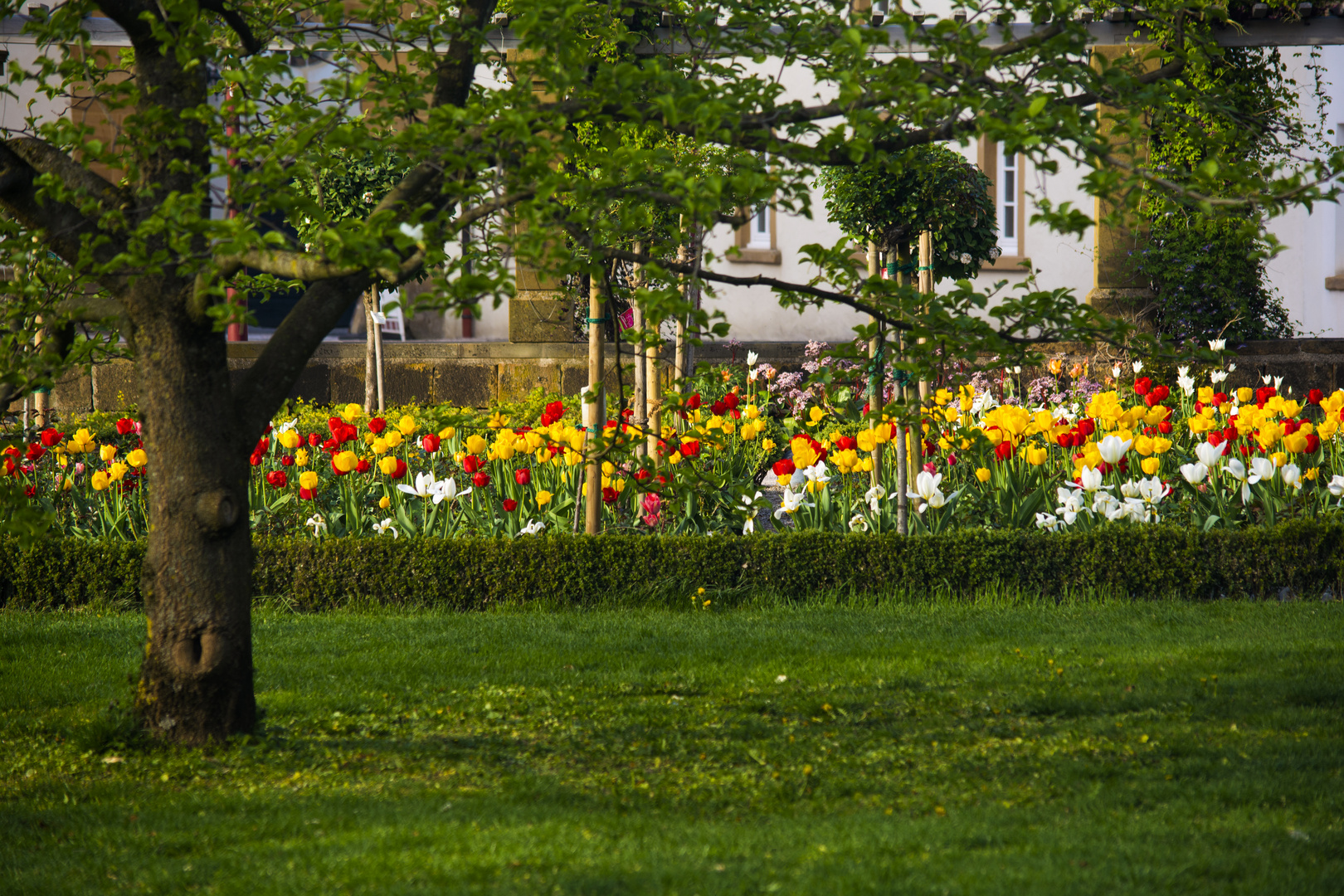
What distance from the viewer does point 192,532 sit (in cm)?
363

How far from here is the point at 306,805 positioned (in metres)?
3.33

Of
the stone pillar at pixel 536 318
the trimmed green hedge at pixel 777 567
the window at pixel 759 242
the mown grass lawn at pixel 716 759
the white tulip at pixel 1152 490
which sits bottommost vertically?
the mown grass lawn at pixel 716 759

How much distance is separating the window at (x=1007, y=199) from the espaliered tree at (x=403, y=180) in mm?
11459

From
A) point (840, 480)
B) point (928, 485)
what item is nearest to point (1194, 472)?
point (928, 485)

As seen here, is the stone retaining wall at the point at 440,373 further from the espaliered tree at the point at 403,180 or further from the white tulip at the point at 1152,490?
the espaliered tree at the point at 403,180

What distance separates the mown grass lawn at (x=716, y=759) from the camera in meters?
2.81

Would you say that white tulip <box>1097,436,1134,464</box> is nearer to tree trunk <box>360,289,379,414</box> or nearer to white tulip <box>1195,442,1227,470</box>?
white tulip <box>1195,442,1227,470</box>

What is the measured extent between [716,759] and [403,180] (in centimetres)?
208

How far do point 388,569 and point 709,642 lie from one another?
1.91 metres

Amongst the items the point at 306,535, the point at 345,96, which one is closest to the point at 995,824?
the point at 345,96

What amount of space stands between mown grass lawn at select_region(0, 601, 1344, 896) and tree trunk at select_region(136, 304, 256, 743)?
22 centimetres

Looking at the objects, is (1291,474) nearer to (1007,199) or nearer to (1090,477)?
(1090,477)

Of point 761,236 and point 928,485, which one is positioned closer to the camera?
point 928,485

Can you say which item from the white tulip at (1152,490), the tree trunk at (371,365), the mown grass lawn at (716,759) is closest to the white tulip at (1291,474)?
the white tulip at (1152,490)
